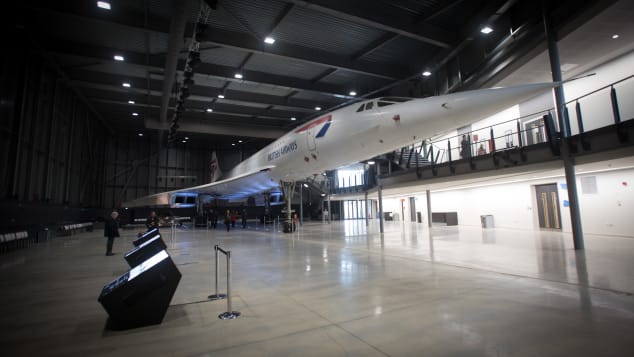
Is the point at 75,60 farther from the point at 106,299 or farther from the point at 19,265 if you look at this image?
the point at 106,299

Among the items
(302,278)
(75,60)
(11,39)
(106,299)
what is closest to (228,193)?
(75,60)

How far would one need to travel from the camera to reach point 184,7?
9.01 meters

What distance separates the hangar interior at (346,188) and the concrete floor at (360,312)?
0.03 metres

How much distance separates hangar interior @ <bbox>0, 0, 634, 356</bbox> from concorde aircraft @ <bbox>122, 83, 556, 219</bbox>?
2.36 feet

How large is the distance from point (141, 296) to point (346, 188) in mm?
18817

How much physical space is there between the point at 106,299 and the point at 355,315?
2.57 metres

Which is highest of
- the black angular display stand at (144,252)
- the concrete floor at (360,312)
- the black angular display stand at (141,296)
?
the black angular display stand at (144,252)

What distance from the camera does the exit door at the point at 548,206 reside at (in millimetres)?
13940

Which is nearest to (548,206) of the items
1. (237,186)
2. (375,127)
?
(375,127)

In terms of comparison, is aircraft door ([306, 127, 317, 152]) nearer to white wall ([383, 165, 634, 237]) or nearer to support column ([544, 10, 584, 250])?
support column ([544, 10, 584, 250])

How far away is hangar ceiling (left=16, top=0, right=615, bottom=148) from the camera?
32.0 ft

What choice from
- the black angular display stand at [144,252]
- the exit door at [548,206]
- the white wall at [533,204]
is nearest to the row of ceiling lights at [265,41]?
the white wall at [533,204]

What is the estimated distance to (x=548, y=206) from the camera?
1430cm

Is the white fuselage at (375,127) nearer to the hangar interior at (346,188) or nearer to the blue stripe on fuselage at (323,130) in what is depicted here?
the blue stripe on fuselage at (323,130)
